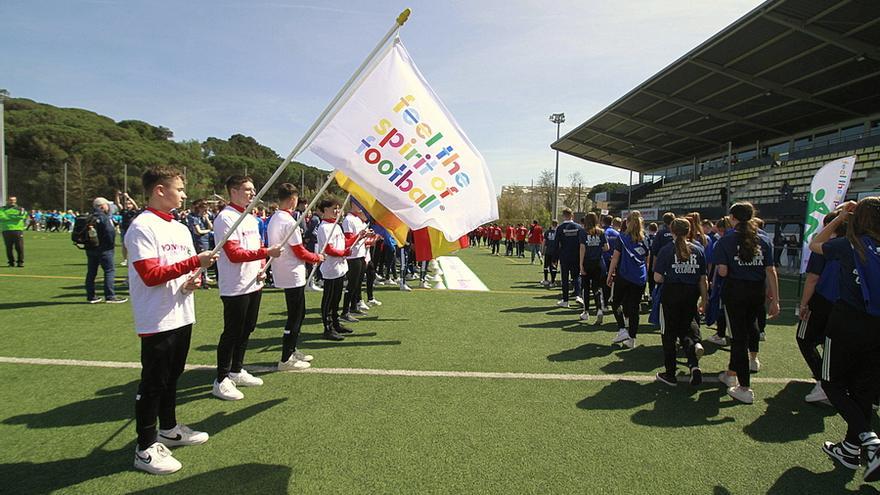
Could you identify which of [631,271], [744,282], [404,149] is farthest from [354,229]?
[744,282]

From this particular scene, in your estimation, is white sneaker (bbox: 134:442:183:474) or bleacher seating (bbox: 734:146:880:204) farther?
bleacher seating (bbox: 734:146:880:204)

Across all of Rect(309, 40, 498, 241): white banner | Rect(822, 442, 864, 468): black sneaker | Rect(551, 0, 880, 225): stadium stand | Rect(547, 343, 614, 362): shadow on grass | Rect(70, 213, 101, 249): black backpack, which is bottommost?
Rect(822, 442, 864, 468): black sneaker

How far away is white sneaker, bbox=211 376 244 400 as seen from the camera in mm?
4152

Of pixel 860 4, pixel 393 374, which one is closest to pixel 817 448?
pixel 393 374

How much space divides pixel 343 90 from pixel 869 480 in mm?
4609

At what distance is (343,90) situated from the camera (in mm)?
3338

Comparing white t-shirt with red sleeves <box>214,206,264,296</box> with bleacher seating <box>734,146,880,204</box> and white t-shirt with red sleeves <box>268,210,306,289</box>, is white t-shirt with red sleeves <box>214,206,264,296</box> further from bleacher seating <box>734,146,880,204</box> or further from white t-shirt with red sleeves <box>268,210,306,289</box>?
bleacher seating <box>734,146,880,204</box>

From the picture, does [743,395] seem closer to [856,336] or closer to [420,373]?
[856,336]

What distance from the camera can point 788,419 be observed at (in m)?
4.05

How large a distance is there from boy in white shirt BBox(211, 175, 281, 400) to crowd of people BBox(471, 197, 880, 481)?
4.35m

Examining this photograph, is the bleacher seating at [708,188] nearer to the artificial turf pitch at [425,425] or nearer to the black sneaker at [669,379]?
the black sneaker at [669,379]

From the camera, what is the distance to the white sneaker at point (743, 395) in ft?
14.4

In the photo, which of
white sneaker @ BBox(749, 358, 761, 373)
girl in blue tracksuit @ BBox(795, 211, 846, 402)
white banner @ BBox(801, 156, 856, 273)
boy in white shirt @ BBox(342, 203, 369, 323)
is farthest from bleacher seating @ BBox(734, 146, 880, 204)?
boy in white shirt @ BBox(342, 203, 369, 323)

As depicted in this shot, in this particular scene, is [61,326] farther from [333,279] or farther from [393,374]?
[393,374]
